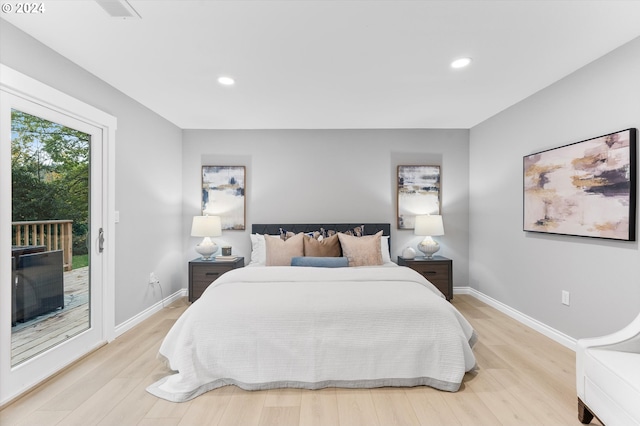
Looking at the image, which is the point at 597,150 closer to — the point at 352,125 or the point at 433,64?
the point at 433,64

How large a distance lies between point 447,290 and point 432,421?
2.52m

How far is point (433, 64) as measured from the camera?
102 inches

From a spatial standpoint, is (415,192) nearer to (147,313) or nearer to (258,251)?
(258,251)

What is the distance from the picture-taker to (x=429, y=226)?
4.23 m

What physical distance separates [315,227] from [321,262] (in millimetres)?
1063

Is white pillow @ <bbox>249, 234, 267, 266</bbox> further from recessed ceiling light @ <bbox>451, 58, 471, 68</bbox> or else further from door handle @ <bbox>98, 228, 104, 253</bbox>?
recessed ceiling light @ <bbox>451, 58, 471, 68</bbox>

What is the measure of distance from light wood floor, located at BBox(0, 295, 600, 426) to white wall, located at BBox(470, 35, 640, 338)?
57cm

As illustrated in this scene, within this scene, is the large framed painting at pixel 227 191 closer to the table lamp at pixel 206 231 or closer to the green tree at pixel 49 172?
the table lamp at pixel 206 231

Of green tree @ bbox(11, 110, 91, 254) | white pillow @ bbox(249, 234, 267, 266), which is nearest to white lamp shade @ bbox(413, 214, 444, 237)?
white pillow @ bbox(249, 234, 267, 266)

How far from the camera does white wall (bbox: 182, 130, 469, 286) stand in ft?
15.0

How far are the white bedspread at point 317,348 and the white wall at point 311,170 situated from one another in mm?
2378

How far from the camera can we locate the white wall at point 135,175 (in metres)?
2.30

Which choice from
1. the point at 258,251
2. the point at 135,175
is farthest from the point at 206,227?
the point at 135,175

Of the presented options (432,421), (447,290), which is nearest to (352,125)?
(447,290)
